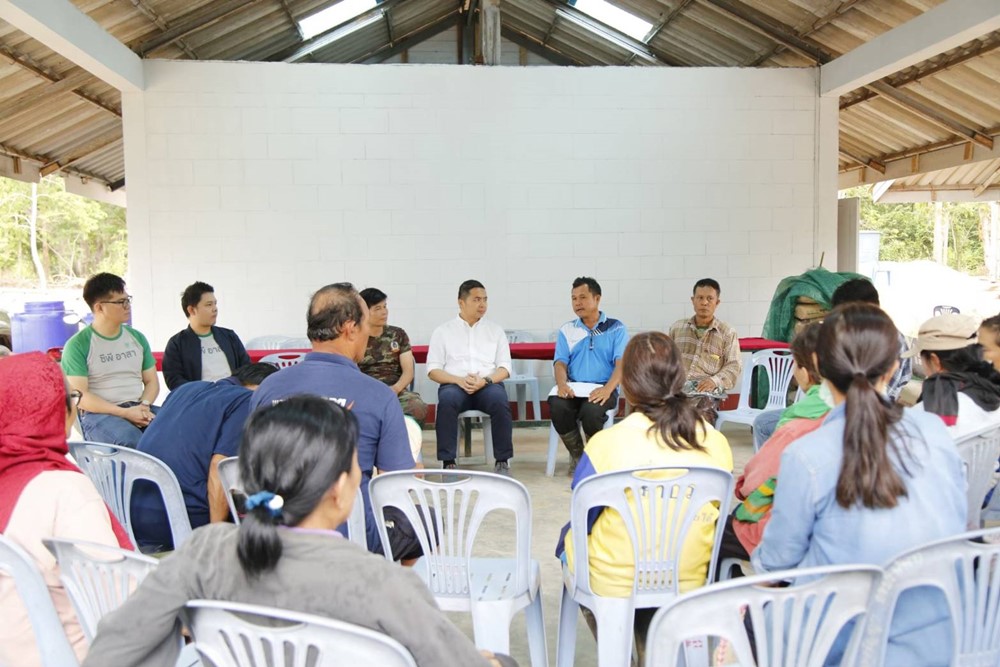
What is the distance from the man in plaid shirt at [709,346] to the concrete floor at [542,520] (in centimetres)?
57

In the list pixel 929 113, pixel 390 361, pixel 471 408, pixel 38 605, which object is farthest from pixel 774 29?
pixel 38 605

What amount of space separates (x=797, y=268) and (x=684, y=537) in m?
5.19

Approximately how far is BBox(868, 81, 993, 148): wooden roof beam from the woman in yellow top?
19.3 ft

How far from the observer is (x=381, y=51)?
9.48 metres

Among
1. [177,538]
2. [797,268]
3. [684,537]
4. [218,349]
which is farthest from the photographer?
[797,268]

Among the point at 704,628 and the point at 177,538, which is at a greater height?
the point at 704,628

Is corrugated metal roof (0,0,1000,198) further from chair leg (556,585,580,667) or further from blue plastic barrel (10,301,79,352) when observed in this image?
chair leg (556,585,580,667)

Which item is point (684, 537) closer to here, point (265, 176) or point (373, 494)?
point (373, 494)

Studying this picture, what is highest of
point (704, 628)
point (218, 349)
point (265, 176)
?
point (265, 176)

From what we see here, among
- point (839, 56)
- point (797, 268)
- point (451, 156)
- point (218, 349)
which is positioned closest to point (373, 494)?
point (218, 349)

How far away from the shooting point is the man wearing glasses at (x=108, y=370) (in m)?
3.63

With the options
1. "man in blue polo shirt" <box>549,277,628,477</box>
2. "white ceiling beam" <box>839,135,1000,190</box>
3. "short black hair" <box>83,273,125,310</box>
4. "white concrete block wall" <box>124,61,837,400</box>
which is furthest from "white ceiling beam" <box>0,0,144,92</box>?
"white ceiling beam" <box>839,135,1000,190</box>

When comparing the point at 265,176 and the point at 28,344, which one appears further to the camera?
→ the point at 28,344

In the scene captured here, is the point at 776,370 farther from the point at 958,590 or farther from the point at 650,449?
the point at 958,590
